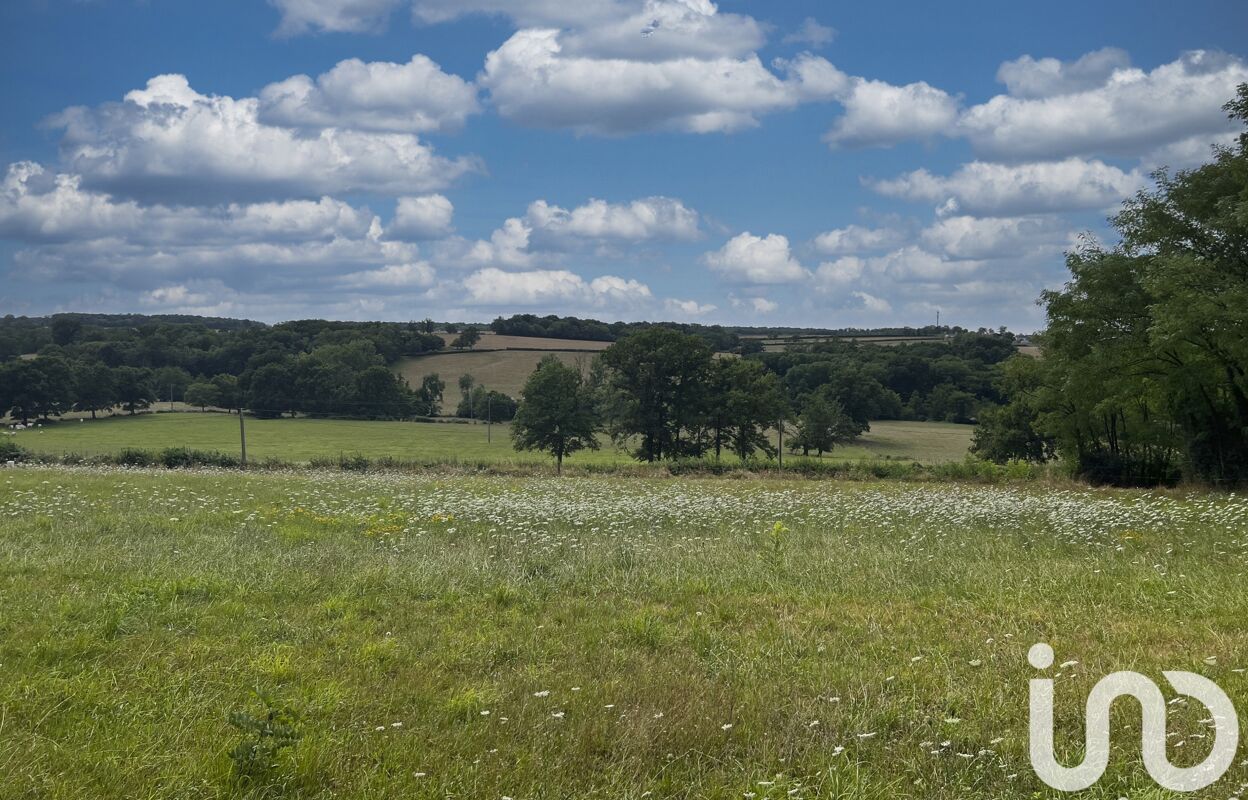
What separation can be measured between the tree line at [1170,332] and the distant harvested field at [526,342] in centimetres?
9638

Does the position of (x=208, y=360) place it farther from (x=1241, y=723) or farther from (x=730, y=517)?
(x=1241, y=723)

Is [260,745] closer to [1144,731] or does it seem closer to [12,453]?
[1144,731]

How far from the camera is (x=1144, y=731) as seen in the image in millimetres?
6270

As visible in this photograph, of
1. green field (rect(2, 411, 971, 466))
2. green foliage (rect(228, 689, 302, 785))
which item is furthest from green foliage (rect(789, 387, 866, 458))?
green foliage (rect(228, 689, 302, 785))

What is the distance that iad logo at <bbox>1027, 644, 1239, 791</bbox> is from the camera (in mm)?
5477

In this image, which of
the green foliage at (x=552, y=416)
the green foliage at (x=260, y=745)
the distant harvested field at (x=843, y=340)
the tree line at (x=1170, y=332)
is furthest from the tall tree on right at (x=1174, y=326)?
the distant harvested field at (x=843, y=340)

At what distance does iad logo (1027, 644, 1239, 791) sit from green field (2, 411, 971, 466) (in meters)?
64.9

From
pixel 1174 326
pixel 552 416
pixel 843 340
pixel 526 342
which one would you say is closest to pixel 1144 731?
pixel 1174 326

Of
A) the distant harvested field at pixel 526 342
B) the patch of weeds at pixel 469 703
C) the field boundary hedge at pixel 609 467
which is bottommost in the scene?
the field boundary hedge at pixel 609 467

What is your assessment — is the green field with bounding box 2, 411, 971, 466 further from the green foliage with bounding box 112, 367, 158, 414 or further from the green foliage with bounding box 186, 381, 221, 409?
the green foliage with bounding box 186, 381, 221, 409

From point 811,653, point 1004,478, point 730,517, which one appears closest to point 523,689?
point 811,653

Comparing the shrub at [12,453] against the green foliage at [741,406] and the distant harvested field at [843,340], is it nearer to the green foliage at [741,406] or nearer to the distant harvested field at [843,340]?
the green foliage at [741,406]

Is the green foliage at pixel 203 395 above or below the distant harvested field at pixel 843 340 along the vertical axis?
below

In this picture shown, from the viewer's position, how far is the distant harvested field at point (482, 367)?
119m
